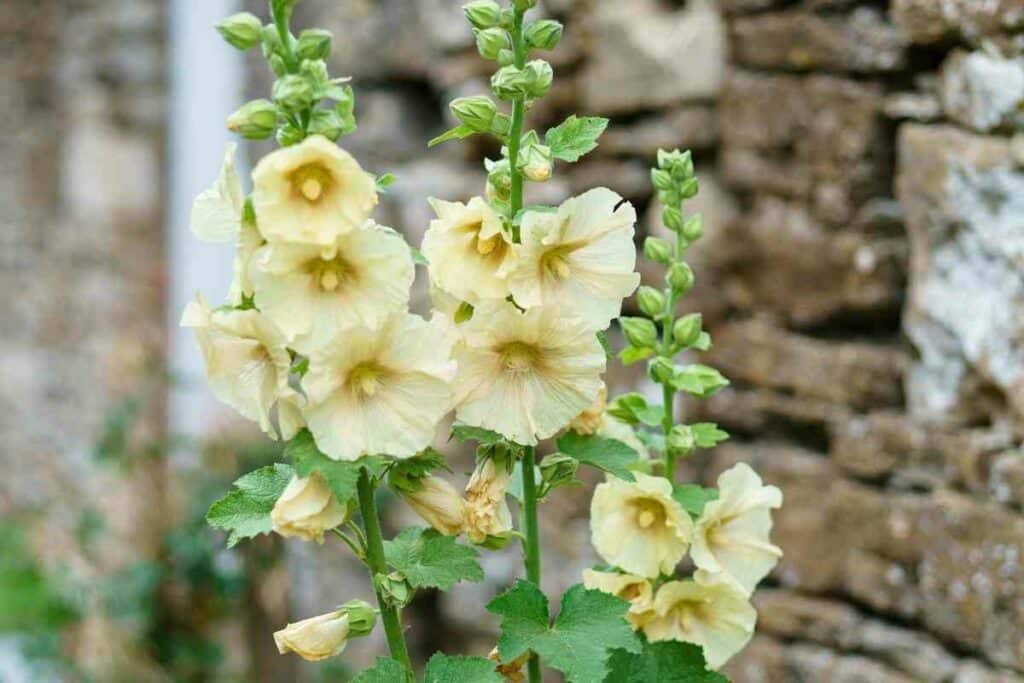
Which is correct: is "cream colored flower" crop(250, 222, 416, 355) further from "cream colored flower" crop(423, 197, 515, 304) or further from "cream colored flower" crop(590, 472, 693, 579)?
"cream colored flower" crop(590, 472, 693, 579)

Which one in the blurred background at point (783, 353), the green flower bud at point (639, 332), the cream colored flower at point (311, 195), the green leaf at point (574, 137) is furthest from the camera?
the blurred background at point (783, 353)

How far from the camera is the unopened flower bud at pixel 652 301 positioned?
A: 3.14ft

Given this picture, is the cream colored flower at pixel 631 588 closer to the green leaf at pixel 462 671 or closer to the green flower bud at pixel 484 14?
the green leaf at pixel 462 671

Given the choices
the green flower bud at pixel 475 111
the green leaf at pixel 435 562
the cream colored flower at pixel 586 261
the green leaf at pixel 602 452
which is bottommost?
the green leaf at pixel 435 562

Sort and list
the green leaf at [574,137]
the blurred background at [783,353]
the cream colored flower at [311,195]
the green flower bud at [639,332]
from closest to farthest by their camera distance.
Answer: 1. the cream colored flower at [311,195]
2. the green leaf at [574,137]
3. the green flower bud at [639,332]
4. the blurred background at [783,353]

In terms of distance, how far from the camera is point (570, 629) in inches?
30.7

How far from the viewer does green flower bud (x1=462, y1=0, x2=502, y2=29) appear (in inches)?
33.1

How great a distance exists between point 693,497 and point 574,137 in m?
0.25

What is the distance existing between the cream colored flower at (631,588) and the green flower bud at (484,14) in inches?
14.4

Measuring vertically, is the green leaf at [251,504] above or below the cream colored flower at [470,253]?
below

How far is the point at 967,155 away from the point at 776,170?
1.17 feet

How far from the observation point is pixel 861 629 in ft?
5.37

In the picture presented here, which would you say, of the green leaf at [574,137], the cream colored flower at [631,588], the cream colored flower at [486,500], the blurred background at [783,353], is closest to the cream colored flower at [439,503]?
the cream colored flower at [486,500]

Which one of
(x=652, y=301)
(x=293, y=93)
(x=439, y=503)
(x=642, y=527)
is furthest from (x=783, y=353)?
(x=293, y=93)
